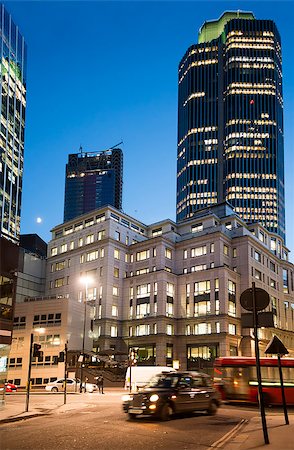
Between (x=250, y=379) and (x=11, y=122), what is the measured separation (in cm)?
12434

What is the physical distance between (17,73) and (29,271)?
67039 millimetres

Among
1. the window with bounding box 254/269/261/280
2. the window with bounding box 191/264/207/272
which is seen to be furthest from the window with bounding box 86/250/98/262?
the window with bounding box 254/269/261/280

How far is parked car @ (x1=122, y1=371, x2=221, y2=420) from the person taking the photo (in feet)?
63.6

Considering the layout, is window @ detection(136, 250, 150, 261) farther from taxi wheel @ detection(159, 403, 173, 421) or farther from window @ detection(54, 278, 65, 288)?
taxi wheel @ detection(159, 403, 173, 421)

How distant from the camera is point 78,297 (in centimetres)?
10000

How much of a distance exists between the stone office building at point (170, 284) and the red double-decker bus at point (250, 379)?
51.9 metres

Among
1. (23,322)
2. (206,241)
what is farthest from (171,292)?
(23,322)

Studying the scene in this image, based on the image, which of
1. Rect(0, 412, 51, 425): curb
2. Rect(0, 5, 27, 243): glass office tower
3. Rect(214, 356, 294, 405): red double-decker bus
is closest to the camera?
Rect(0, 412, 51, 425): curb

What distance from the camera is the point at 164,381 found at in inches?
824

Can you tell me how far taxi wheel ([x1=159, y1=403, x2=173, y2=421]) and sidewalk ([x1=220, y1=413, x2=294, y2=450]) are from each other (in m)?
3.07

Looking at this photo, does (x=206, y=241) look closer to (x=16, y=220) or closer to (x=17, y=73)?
(x=16, y=220)

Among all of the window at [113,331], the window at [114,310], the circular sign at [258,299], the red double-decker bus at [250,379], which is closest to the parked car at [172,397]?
the red double-decker bus at [250,379]

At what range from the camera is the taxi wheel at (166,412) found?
19453mm

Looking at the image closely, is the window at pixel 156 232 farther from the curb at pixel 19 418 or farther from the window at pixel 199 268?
the curb at pixel 19 418
